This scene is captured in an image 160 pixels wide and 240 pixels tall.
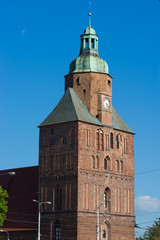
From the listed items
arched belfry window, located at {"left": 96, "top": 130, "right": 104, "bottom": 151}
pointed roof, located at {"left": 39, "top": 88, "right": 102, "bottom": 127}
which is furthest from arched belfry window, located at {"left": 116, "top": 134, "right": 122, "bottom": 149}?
pointed roof, located at {"left": 39, "top": 88, "right": 102, "bottom": 127}

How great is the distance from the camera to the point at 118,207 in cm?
7912

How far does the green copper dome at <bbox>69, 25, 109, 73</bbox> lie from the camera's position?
82062mm

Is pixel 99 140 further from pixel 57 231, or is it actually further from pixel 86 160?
pixel 57 231

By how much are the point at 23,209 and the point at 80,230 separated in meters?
11.8

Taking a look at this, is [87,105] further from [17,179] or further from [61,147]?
[17,179]

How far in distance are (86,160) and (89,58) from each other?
49.5ft

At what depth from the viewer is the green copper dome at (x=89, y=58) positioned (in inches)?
3231

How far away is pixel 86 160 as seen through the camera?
248 ft

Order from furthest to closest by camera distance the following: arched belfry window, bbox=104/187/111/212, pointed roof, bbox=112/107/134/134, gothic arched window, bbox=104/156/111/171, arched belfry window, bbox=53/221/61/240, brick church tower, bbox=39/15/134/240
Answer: pointed roof, bbox=112/107/134/134 < gothic arched window, bbox=104/156/111/171 < arched belfry window, bbox=104/187/111/212 < arched belfry window, bbox=53/221/61/240 < brick church tower, bbox=39/15/134/240

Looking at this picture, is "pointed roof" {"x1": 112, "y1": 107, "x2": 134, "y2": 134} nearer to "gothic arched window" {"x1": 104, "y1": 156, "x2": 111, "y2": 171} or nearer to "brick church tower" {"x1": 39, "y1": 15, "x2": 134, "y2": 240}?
"brick church tower" {"x1": 39, "y1": 15, "x2": 134, "y2": 240}

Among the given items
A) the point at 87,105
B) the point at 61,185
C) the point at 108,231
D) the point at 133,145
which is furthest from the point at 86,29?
the point at 108,231

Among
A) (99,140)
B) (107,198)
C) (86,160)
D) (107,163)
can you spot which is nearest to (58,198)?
(86,160)

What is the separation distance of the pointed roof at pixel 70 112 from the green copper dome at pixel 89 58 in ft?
12.0

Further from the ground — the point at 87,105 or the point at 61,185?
the point at 87,105
